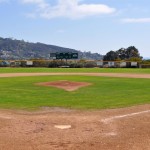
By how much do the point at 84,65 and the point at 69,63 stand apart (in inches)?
109

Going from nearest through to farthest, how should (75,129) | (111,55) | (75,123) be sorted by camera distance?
(75,129) → (75,123) → (111,55)

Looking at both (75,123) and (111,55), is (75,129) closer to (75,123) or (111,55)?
(75,123)

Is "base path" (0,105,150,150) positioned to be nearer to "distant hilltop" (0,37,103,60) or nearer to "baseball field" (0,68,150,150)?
"baseball field" (0,68,150,150)

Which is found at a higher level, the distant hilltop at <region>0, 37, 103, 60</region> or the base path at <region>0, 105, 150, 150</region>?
the distant hilltop at <region>0, 37, 103, 60</region>

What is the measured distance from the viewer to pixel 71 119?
1033 centimetres

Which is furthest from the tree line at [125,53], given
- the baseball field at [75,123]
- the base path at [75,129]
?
the base path at [75,129]

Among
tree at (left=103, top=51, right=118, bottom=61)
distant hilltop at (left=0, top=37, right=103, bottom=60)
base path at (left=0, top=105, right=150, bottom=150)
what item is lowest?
base path at (left=0, top=105, right=150, bottom=150)

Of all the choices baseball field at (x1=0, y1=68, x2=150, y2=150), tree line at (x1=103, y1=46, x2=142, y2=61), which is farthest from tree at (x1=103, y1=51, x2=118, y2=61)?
baseball field at (x1=0, y1=68, x2=150, y2=150)

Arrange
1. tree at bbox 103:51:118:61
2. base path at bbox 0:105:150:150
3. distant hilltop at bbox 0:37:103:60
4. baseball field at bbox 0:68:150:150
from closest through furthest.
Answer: base path at bbox 0:105:150:150 < baseball field at bbox 0:68:150:150 < tree at bbox 103:51:118:61 < distant hilltop at bbox 0:37:103:60

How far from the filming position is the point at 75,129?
904 centimetres

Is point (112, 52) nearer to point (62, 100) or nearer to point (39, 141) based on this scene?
point (62, 100)

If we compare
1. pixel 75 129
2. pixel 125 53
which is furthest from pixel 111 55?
pixel 75 129

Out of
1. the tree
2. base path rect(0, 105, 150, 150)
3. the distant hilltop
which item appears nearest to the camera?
base path rect(0, 105, 150, 150)

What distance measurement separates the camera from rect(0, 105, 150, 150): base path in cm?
762
